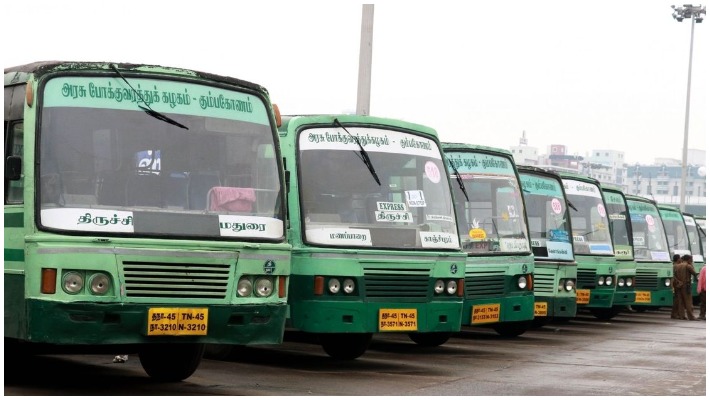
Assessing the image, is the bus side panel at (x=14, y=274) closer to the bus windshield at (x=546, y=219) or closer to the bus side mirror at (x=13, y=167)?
the bus side mirror at (x=13, y=167)

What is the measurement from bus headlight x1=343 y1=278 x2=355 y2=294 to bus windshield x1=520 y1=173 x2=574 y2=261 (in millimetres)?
7097

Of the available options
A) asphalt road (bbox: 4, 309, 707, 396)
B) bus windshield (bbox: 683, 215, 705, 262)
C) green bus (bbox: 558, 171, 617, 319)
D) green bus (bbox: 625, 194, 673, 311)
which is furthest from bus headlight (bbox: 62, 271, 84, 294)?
bus windshield (bbox: 683, 215, 705, 262)

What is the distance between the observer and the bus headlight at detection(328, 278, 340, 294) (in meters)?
13.8

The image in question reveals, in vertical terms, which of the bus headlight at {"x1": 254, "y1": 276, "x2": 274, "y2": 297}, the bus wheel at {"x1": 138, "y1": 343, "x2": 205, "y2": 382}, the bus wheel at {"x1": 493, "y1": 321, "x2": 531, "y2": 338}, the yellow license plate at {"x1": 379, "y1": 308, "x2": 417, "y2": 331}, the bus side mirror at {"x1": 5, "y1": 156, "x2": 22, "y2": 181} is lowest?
the bus wheel at {"x1": 493, "y1": 321, "x2": 531, "y2": 338}

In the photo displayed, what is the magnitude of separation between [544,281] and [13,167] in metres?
11.1

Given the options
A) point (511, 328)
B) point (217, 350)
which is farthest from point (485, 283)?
point (217, 350)

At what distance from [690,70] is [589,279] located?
1295 inches

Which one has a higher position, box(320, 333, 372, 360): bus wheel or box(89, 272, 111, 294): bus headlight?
box(89, 272, 111, 294): bus headlight

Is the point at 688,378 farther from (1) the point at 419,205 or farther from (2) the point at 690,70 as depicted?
(2) the point at 690,70

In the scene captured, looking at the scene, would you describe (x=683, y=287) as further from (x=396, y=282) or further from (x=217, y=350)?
(x=217, y=350)

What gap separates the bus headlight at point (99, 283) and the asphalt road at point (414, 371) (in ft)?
3.62

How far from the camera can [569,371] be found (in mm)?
14961

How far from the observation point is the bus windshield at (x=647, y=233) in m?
27.5

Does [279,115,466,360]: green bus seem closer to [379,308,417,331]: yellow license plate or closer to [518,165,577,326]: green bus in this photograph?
[379,308,417,331]: yellow license plate
